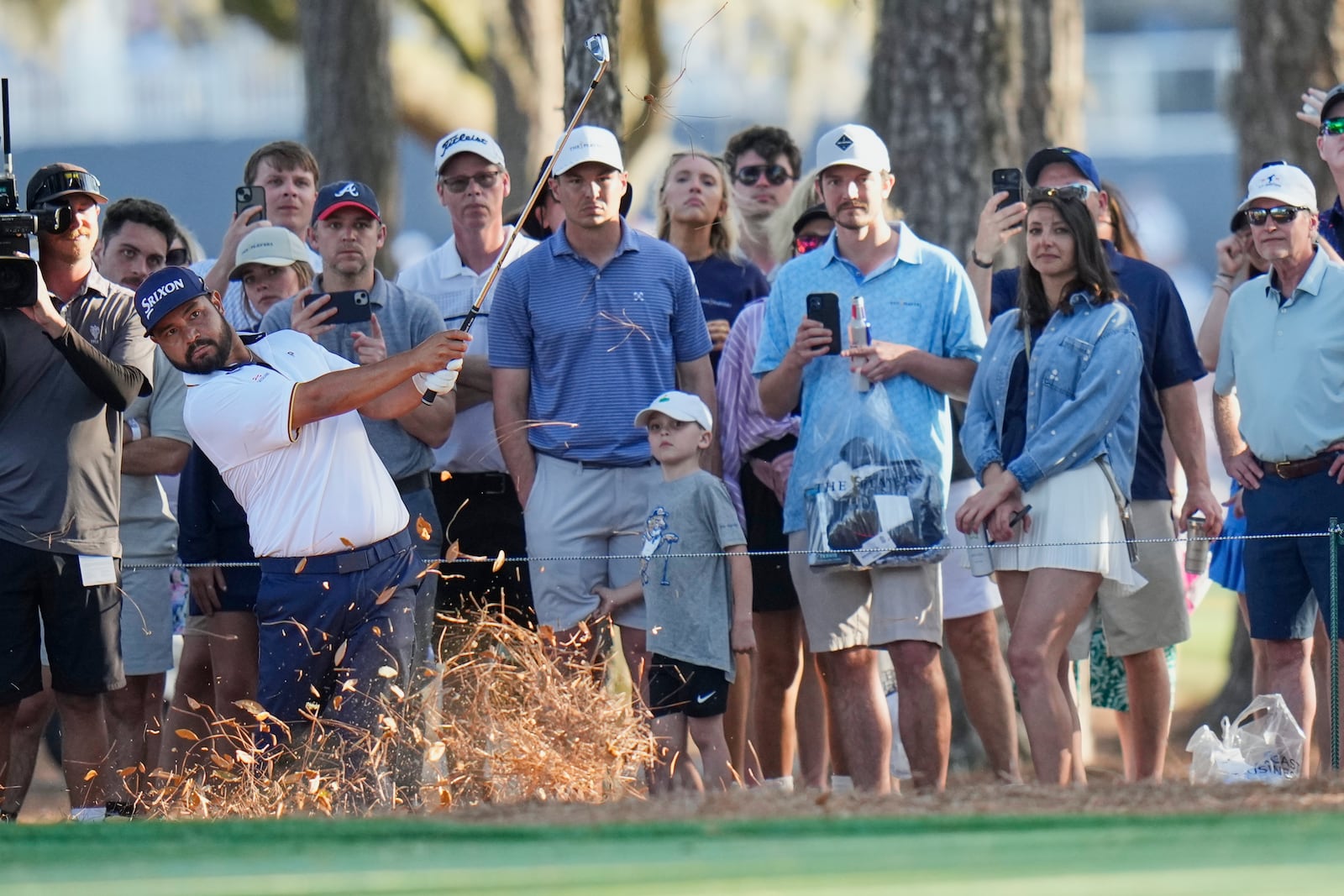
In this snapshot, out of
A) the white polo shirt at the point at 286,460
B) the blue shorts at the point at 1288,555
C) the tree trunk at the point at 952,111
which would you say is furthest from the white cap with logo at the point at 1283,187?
the tree trunk at the point at 952,111

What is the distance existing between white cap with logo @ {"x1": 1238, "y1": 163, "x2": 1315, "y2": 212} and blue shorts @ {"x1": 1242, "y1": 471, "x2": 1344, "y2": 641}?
0.98m

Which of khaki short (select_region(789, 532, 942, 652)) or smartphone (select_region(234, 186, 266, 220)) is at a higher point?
smartphone (select_region(234, 186, 266, 220))

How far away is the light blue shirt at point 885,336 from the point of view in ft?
22.6

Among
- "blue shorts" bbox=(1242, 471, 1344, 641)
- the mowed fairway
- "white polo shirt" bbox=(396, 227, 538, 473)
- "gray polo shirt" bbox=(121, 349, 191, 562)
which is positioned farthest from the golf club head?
"blue shorts" bbox=(1242, 471, 1344, 641)

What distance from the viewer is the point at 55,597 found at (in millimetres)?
6688

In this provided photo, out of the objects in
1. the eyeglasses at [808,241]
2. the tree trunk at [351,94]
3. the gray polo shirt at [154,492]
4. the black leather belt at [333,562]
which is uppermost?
the tree trunk at [351,94]

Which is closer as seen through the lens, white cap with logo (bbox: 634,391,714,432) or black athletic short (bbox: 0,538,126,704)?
black athletic short (bbox: 0,538,126,704)

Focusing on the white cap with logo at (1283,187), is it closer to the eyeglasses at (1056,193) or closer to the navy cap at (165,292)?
the eyeglasses at (1056,193)

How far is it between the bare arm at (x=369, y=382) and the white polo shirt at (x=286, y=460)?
2.2 inches

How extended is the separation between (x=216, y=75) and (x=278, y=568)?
88.2 feet

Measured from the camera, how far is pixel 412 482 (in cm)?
718

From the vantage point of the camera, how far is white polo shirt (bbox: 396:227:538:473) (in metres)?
7.57

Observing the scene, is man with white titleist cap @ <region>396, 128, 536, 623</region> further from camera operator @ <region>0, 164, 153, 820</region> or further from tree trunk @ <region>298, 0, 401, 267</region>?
tree trunk @ <region>298, 0, 401, 267</region>

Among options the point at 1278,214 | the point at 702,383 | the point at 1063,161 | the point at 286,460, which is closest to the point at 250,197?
the point at 286,460
